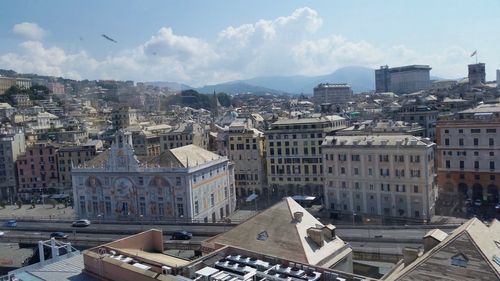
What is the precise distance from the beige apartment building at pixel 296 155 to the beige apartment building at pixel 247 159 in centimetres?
221

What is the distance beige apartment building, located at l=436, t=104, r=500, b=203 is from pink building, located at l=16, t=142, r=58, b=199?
62472mm

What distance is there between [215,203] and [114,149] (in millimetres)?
13756

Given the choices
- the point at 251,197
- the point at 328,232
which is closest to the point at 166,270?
the point at 328,232

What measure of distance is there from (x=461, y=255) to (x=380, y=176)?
1562 inches

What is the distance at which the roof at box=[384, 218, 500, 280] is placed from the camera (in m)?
18.9

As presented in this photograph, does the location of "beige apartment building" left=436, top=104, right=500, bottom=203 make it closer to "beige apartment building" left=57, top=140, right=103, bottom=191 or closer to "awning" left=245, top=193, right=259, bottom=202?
"awning" left=245, top=193, right=259, bottom=202

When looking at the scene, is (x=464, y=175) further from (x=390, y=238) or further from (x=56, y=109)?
(x=56, y=109)

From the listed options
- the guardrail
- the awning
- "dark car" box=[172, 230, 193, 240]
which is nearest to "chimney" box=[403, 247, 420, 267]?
"dark car" box=[172, 230, 193, 240]

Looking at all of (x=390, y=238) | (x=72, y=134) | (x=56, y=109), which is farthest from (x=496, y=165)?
(x=56, y=109)

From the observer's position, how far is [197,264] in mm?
25281

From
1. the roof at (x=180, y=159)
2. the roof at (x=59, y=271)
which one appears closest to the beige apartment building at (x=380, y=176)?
the roof at (x=180, y=159)

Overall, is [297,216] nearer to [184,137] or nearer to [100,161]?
[100,161]

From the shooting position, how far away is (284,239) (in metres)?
28.8

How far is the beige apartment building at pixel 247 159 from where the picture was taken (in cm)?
7662
